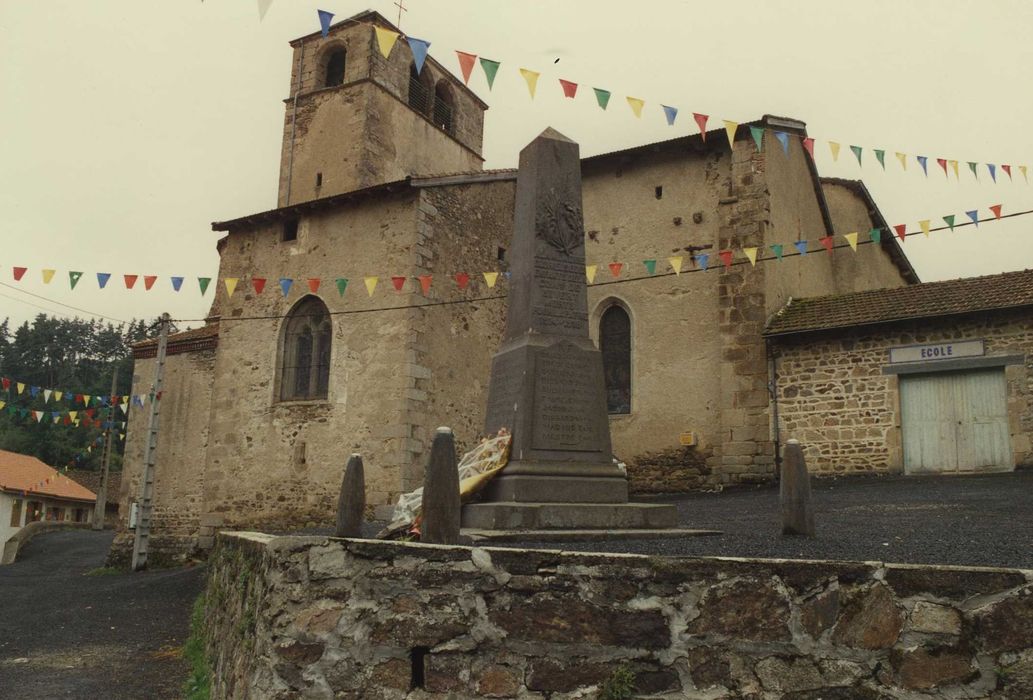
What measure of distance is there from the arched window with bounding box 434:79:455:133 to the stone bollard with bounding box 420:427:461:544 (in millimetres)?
21320

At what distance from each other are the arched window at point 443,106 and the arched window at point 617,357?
11.3 metres

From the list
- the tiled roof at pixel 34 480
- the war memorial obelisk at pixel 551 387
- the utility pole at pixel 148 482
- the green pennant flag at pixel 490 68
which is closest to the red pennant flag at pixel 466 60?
the green pennant flag at pixel 490 68

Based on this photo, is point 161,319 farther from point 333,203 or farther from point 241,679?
point 241,679

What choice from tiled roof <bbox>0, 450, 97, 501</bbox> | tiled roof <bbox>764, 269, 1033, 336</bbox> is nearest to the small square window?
tiled roof <bbox>764, 269, 1033, 336</bbox>

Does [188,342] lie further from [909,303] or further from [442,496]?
[442,496]

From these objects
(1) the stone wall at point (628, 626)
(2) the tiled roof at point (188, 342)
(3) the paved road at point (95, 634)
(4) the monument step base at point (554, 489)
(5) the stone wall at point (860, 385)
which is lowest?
(3) the paved road at point (95, 634)

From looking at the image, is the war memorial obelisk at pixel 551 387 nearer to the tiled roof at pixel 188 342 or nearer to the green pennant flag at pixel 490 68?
the green pennant flag at pixel 490 68

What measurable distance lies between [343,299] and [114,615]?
6.45m

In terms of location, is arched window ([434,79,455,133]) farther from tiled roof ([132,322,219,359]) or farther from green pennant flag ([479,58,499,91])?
green pennant flag ([479,58,499,91])

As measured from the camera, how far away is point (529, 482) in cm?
629

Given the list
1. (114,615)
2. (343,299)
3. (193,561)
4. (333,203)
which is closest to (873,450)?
(343,299)

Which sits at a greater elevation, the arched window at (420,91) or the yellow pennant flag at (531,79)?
the arched window at (420,91)

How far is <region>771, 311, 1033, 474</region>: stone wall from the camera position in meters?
12.3

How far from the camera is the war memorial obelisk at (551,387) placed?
247 inches
